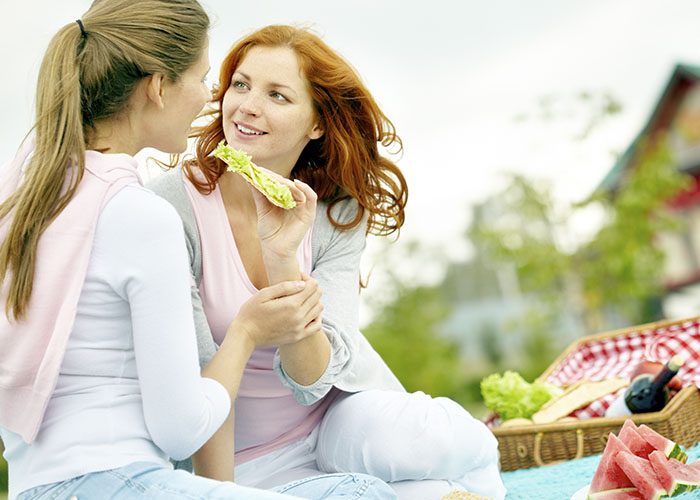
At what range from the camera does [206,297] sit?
344 cm

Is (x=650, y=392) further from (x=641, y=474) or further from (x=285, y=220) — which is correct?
(x=285, y=220)

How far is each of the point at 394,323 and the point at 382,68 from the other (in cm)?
778

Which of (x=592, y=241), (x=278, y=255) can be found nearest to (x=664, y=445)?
(x=278, y=255)

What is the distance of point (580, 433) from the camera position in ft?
15.1

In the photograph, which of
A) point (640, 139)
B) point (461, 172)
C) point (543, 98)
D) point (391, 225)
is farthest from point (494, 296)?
point (391, 225)

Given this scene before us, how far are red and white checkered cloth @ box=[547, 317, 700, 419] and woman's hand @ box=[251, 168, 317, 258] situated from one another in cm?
255

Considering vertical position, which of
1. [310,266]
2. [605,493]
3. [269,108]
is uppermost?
[269,108]

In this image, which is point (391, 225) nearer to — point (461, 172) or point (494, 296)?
point (461, 172)

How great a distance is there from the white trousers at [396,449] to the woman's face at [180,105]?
1.27m

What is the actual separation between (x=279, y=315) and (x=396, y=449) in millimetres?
755

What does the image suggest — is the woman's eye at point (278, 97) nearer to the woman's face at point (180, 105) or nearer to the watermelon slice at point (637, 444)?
the woman's face at point (180, 105)

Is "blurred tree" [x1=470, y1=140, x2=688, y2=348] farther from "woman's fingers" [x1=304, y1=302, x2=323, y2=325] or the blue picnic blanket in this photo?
"woman's fingers" [x1=304, y1=302, x2=323, y2=325]

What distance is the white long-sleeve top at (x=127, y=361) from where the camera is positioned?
2.30 meters

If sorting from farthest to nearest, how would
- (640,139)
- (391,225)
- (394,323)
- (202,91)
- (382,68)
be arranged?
(382,68), (394,323), (640,139), (391,225), (202,91)
